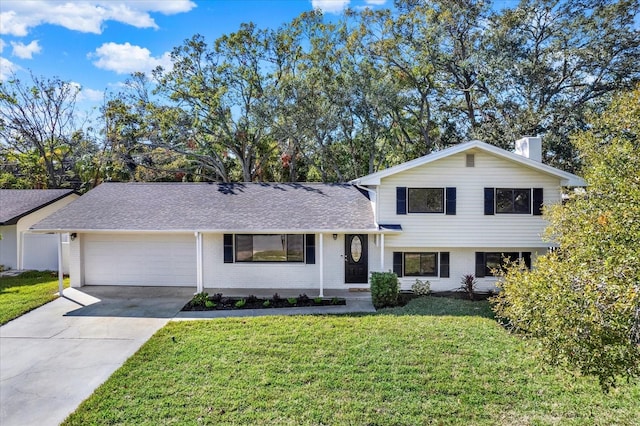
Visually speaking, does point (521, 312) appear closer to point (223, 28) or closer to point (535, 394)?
point (535, 394)

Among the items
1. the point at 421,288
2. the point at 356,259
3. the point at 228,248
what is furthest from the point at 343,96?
the point at 421,288

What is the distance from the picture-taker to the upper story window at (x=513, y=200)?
1271 centimetres

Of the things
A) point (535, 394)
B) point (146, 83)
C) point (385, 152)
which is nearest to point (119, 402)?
point (535, 394)

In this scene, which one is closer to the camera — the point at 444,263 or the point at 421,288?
the point at 421,288

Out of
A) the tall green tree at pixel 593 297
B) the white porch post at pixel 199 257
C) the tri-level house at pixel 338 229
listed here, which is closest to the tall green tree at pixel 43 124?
the tri-level house at pixel 338 229

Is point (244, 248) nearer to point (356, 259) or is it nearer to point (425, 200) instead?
point (356, 259)

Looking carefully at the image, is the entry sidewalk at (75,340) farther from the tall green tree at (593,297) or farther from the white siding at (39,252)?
the tall green tree at (593,297)

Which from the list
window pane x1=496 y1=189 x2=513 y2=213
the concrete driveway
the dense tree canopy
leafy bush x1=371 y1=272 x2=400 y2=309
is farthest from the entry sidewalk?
the dense tree canopy

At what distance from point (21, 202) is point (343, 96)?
1844 cm

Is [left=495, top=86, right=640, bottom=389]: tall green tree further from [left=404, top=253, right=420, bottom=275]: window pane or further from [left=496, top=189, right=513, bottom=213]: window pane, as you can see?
[left=404, top=253, right=420, bottom=275]: window pane

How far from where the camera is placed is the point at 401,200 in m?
12.7

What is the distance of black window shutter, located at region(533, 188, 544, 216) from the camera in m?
12.7

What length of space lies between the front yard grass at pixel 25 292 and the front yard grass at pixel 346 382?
523cm

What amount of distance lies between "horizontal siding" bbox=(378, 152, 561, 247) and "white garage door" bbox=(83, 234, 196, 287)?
24.0 feet
